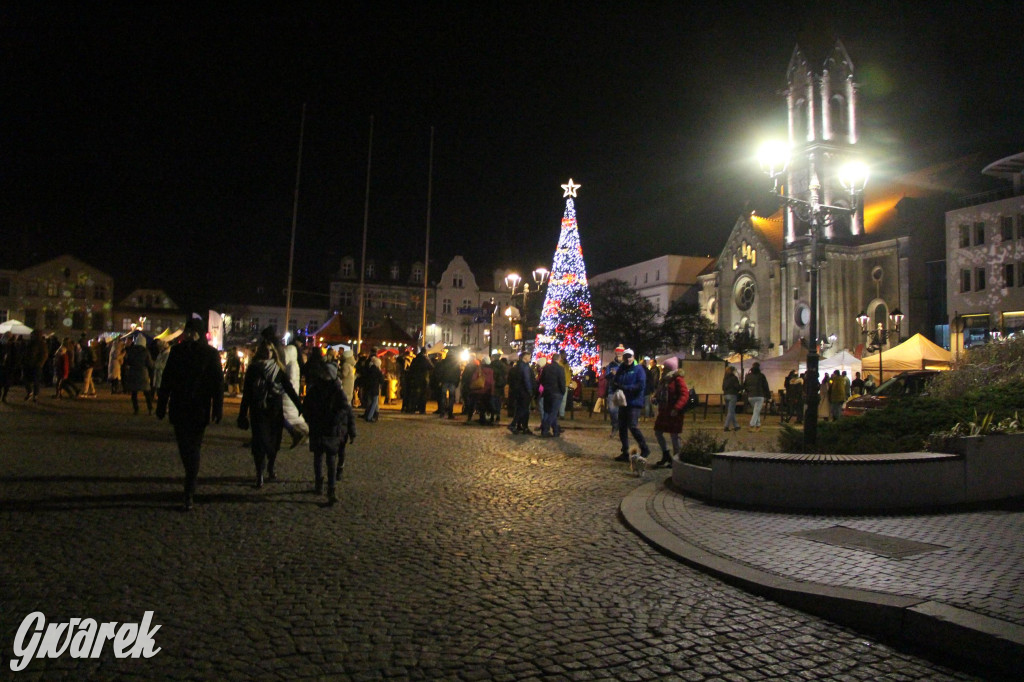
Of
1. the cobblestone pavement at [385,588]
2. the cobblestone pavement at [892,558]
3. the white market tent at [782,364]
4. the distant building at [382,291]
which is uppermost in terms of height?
the distant building at [382,291]

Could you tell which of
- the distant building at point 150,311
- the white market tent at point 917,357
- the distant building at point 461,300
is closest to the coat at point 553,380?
the white market tent at point 917,357

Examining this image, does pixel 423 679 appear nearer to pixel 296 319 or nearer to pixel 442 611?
pixel 442 611

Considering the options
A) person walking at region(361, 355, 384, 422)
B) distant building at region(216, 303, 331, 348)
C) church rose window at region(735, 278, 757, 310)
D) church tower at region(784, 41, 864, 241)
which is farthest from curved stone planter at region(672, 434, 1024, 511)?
church rose window at region(735, 278, 757, 310)

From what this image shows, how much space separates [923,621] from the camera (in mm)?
4371

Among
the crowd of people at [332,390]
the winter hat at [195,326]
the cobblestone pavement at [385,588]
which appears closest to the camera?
the cobblestone pavement at [385,588]

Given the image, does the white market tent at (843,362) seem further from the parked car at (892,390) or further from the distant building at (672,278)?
the distant building at (672,278)

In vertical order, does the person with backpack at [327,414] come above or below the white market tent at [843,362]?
below

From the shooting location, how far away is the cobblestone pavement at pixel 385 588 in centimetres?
397

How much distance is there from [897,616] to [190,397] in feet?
21.2

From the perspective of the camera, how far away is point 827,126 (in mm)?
60000

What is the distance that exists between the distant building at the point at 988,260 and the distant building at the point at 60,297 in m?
69.4

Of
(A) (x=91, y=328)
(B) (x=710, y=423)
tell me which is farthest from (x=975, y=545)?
(A) (x=91, y=328)

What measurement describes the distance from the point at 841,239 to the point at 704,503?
56.9 metres

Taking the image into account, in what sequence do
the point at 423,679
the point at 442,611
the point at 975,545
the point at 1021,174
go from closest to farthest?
1. the point at 423,679
2. the point at 442,611
3. the point at 975,545
4. the point at 1021,174
